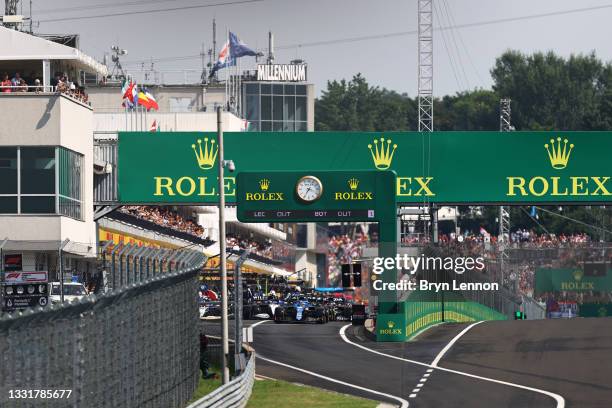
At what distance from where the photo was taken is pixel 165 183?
53219mm

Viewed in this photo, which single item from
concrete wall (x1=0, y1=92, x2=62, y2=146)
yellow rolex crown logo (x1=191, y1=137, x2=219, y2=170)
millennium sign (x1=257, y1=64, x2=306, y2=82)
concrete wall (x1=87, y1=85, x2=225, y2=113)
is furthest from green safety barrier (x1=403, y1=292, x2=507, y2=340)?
millennium sign (x1=257, y1=64, x2=306, y2=82)

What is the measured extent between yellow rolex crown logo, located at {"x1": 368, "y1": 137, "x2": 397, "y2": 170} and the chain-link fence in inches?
854

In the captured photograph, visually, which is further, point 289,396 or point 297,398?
point 289,396

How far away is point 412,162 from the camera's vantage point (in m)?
53.1

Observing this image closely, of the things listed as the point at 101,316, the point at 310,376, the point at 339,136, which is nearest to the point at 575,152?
the point at 339,136

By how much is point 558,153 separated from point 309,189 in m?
10.4

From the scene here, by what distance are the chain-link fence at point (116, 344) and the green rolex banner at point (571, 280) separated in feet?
72.8

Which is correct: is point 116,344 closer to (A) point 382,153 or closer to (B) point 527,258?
(A) point 382,153

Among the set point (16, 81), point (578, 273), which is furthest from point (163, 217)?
point (578, 273)

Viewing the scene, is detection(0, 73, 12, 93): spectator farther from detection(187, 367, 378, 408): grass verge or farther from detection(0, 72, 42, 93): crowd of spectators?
detection(187, 367, 378, 408): grass verge

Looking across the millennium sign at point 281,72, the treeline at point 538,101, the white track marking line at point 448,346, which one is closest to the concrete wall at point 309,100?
the millennium sign at point 281,72

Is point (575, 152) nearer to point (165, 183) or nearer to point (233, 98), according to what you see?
point (165, 183)

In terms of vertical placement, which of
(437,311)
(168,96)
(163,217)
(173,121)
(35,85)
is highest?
(168,96)

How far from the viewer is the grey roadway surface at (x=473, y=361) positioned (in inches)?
1325
